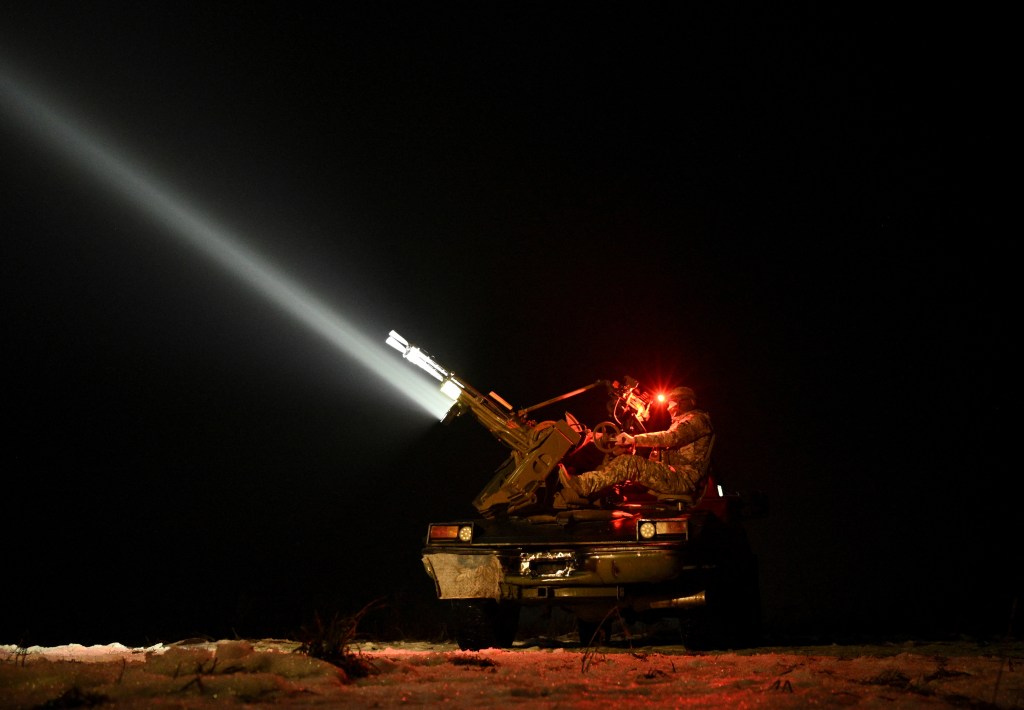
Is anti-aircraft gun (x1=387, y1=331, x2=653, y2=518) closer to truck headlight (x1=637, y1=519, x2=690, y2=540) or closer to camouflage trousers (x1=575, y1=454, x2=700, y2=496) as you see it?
camouflage trousers (x1=575, y1=454, x2=700, y2=496)

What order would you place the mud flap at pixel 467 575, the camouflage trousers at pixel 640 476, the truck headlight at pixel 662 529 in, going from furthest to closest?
1. the camouflage trousers at pixel 640 476
2. the mud flap at pixel 467 575
3. the truck headlight at pixel 662 529

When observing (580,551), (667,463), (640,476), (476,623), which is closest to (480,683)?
(580,551)

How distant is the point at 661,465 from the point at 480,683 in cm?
425

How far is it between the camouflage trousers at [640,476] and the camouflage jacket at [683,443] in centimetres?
12

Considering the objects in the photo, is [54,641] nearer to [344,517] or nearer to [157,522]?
[157,522]

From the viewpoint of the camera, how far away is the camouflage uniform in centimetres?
790

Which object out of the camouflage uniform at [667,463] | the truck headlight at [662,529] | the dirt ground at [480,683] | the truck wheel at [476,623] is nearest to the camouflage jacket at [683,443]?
the camouflage uniform at [667,463]

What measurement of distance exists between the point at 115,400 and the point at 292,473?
3936mm

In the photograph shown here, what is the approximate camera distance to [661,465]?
7.95 meters

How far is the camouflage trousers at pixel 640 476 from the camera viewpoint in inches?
311

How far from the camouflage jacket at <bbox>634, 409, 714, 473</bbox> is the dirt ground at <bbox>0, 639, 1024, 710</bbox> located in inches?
124

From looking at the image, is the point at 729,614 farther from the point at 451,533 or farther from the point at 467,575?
the point at 451,533

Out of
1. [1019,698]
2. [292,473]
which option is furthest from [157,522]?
[1019,698]

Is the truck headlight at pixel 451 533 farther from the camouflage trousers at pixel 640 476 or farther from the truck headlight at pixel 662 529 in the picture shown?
the truck headlight at pixel 662 529
